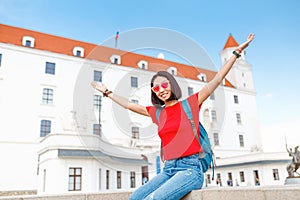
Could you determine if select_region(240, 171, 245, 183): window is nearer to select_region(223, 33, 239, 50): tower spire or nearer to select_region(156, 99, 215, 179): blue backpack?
select_region(223, 33, 239, 50): tower spire

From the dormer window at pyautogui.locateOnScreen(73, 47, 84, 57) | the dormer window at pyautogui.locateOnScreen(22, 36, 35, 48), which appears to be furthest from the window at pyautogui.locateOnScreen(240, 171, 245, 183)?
the dormer window at pyautogui.locateOnScreen(22, 36, 35, 48)

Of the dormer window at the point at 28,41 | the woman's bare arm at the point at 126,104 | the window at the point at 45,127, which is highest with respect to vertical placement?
the dormer window at the point at 28,41

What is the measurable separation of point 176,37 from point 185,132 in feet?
3.98

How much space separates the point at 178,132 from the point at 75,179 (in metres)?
16.1

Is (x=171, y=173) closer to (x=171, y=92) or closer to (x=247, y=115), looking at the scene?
(x=171, y=92)

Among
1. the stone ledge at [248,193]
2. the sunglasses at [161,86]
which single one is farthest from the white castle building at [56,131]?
the stone ledge at [248,193]

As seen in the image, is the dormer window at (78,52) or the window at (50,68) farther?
the dormer window at (78,52)

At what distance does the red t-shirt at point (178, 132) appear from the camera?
2.56 metres

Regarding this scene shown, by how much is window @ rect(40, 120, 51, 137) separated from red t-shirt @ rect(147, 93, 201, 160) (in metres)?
24.1

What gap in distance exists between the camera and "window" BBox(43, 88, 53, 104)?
1011 inches

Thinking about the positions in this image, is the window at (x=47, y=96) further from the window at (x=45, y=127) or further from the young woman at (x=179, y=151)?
the young woman at (x=179, y=151)

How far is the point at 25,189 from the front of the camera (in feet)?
70.7

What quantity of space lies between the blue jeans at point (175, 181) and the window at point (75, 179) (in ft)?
51.6

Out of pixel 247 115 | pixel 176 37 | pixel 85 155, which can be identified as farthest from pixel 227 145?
pixel 176 37
